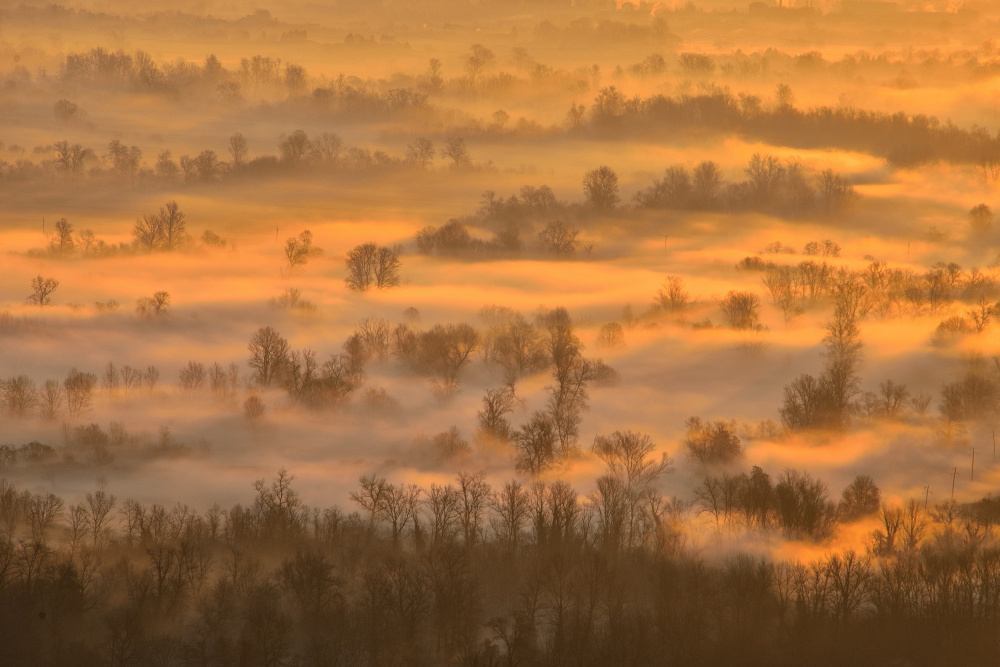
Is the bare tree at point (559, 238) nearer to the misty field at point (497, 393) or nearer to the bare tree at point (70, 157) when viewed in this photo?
the misty field at point (497, 393)

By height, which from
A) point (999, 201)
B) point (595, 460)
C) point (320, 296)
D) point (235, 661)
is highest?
point (999, 201)

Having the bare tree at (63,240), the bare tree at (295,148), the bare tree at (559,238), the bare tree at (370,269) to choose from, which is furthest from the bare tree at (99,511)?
the bare tree at (295,148)

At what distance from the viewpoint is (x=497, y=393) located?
114438 millimetres

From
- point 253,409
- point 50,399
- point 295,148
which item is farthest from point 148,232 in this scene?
point 253,409

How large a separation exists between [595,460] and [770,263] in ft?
205

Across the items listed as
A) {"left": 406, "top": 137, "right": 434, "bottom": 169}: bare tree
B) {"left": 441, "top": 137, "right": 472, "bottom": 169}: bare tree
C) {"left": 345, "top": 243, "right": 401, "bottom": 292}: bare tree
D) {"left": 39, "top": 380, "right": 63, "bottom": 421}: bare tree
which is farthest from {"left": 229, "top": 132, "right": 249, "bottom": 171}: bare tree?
{"left": 39, "top": 380, "right": 63, "bottom": 421}: bare tree

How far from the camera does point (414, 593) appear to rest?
7394 centimetres

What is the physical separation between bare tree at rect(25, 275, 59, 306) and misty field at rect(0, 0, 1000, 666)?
28.4 inches

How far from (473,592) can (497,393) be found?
137 ft

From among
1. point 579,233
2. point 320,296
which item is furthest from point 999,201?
point 320,296

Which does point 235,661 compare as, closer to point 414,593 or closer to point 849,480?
point 414,593

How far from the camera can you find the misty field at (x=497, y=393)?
72.9m

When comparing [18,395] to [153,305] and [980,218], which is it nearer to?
[153,305]

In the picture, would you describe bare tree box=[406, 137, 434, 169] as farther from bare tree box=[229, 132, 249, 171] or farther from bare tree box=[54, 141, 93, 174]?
bare tree box=[54, 141, 93, 174]
